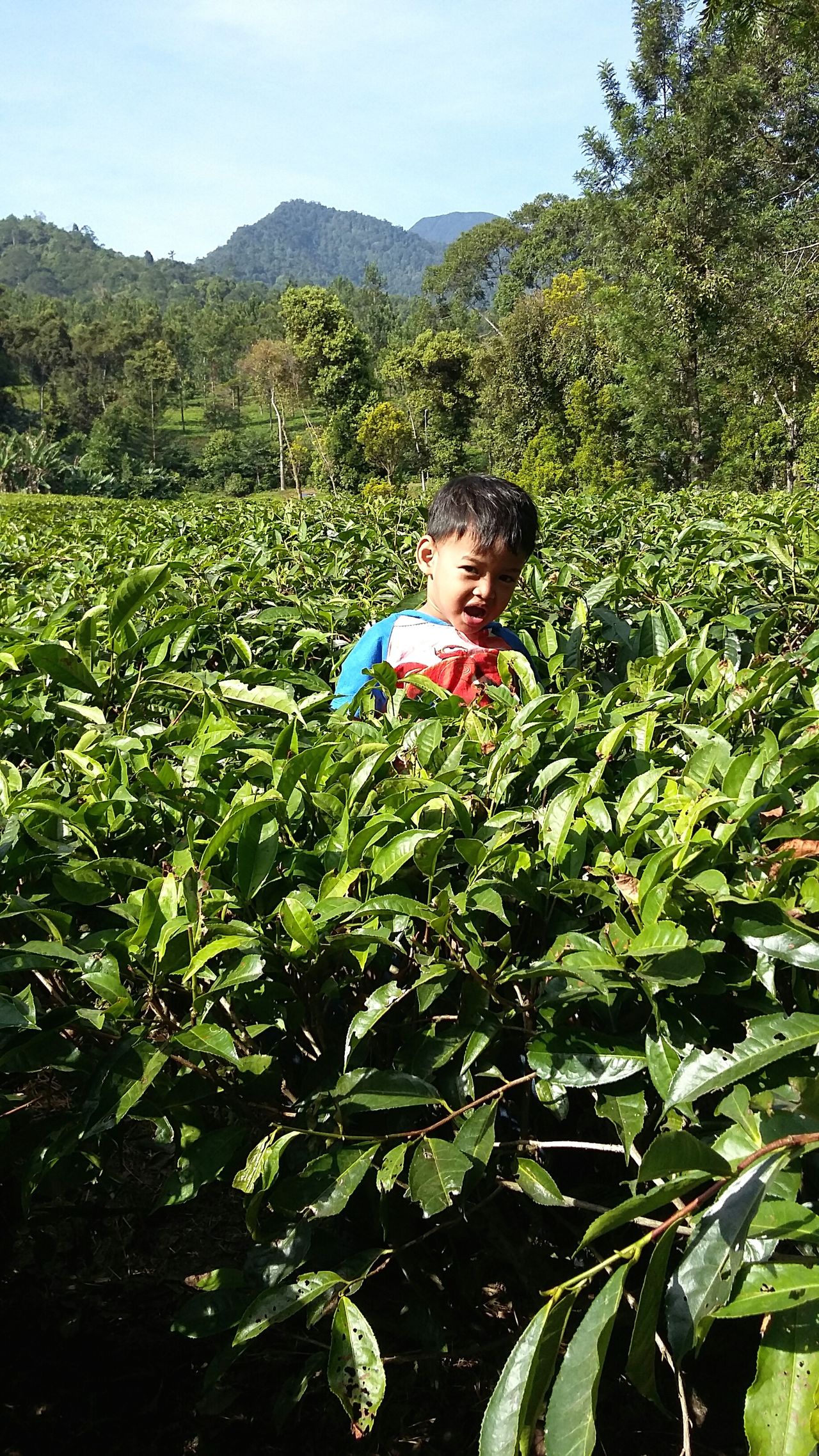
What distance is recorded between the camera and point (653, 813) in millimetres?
1061

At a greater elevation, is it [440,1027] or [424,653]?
[424,653]

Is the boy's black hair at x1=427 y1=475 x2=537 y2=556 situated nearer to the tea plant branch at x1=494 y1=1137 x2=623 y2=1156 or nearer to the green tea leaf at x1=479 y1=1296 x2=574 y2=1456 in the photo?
the tea plant branch at x1=494 y1=1137 x2=623 y2=1156

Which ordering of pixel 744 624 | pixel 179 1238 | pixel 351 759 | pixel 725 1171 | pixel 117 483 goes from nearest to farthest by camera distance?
pixel 725 1171, pixel 351 759, pixel 179 1238, pixel 744 624, pixel 117 483

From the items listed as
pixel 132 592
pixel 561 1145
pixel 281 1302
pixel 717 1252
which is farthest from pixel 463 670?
pixel 717 1252

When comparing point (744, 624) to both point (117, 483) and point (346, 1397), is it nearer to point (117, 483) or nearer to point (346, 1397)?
point (346, 1397)

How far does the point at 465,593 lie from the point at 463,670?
0.22 meters

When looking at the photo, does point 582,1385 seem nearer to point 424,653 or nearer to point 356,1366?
point 356,1366

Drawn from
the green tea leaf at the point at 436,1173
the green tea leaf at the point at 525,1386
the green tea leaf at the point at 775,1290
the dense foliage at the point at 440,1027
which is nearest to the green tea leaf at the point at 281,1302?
the dense foliage at the point at 440,1027

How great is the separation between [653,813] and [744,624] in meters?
0.90

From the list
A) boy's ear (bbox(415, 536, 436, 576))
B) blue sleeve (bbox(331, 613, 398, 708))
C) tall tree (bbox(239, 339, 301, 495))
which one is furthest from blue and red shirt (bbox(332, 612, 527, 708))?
tall tree (bbox(239, 339, 301, 495))

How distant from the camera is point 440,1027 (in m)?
1.08

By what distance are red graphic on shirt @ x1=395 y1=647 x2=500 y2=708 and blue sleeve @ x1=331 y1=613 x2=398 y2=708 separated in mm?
70

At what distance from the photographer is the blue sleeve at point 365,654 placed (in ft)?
6.29

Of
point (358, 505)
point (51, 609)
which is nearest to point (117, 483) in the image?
point (358, 505)
